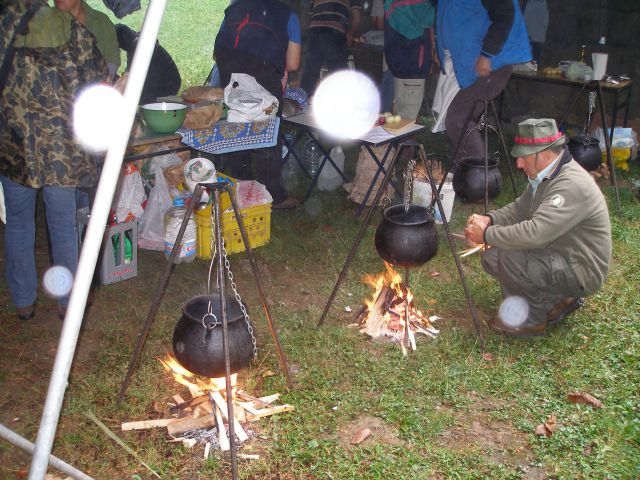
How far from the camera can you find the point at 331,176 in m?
7.79

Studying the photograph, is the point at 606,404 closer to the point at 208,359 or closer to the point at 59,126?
the point at 208,359

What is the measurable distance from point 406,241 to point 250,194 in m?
2.20

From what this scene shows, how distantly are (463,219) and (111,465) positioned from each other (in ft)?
15.9

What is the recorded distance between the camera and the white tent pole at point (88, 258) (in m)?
1.99

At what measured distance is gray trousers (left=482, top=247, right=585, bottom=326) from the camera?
15.5 feet

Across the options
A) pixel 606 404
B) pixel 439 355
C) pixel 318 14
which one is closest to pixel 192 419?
pixel 439 355

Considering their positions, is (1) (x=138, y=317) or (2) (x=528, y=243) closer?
(2) (x=528, y=243)

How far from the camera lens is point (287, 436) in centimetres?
384

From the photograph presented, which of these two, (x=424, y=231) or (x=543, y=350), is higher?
(x=424, y=231)

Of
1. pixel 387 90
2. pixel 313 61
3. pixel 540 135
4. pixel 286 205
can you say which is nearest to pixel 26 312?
pixel 286 205

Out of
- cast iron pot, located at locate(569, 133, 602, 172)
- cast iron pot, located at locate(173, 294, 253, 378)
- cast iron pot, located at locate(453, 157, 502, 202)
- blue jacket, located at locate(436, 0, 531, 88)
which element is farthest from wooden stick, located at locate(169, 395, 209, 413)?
cast iron pot, located at locate(569, 133, 602, 172)

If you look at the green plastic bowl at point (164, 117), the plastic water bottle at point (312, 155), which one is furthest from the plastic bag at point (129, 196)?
the plastic water bottle at point (312, 155)

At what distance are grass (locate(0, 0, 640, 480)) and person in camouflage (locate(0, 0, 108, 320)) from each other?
0.94 meters

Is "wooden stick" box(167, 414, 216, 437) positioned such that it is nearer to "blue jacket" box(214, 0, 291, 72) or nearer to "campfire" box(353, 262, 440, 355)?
"campfire" box(353, 262, 440, 355)
